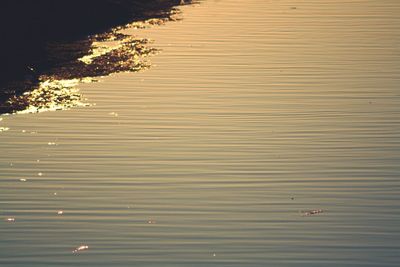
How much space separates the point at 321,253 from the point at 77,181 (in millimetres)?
4656

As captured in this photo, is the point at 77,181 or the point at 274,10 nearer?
the point at 77,181

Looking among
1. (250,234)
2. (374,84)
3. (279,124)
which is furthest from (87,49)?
(250,234)

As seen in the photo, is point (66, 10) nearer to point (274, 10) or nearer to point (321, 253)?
point (274, 10)

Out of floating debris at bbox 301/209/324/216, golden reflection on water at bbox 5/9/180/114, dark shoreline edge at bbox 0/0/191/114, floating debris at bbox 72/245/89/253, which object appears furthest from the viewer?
dark shoreline edge at bbox 0/0/191/114

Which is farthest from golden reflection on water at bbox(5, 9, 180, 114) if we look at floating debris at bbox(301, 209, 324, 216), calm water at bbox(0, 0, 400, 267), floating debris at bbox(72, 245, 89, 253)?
floating debris at bbox(301, 209, 324, 216)

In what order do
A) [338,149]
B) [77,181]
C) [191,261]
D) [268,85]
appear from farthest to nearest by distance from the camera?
1. [268,85]
2. [338,149]
3. [77,181]
4. [191,261]

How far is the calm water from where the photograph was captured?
13.5 metres

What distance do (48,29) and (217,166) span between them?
1589cm

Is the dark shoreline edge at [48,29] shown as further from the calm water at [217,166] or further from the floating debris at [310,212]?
the floating debris at [310,212]

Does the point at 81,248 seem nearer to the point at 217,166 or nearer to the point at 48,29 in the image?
the point at 217,166

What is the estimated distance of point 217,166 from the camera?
56.5ft

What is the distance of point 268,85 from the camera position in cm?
2367

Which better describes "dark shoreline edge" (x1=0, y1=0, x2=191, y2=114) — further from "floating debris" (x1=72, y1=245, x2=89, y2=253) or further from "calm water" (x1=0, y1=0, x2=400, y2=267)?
"floating debris" (x1=72, y1=245, x2=89, y2=253)

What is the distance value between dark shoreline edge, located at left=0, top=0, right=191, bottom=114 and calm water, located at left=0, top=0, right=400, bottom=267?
1.83 m
